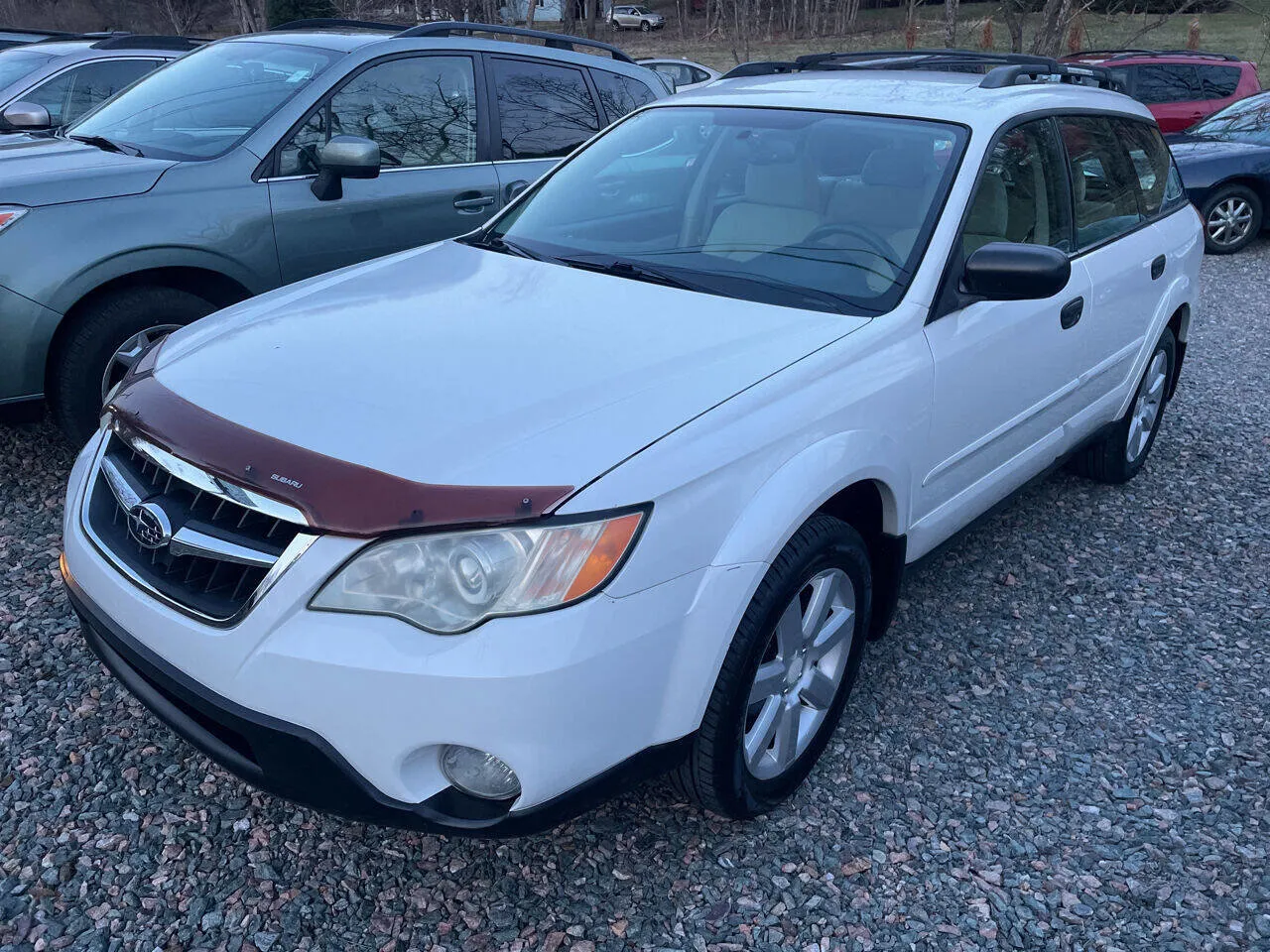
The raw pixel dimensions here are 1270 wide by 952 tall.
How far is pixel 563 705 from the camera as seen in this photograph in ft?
6.19

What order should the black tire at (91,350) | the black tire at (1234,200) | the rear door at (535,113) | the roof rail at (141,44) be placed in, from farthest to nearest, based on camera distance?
the black tire at (1234,200)
the roof rail at (141,44)
the rear door at (535,113)
the black tire at (91,350)

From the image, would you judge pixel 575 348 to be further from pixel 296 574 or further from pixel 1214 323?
pixel 1214 323

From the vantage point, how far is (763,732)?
2459mm

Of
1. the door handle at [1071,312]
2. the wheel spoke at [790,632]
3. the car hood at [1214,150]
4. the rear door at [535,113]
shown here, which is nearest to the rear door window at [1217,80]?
the car hood at [1214,150]

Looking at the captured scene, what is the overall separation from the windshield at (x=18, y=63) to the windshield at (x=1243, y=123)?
1114 cm

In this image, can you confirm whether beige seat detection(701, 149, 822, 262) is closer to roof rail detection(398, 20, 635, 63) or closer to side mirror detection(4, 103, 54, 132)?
roof rail detection(398, 20, 635, 63)

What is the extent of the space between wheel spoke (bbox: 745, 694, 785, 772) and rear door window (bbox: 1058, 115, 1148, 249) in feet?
7.10

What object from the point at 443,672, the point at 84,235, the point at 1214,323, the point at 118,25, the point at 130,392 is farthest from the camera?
the point at 118,25

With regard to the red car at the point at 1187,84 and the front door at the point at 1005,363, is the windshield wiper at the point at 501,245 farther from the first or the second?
the red car at the point at 1187,84

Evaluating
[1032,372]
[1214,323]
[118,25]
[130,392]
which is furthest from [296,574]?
[118,25]

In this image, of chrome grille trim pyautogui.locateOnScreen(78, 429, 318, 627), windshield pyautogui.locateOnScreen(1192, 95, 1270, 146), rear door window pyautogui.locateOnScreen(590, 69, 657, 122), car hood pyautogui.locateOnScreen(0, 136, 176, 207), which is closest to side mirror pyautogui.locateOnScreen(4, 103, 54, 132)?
car hood pyautogui.locateOnScreen(0, 136, 176, 207)

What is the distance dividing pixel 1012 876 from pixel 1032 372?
5.21 feet

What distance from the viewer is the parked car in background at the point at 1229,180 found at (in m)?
10.1

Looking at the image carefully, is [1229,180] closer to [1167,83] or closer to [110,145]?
[1167,83]
